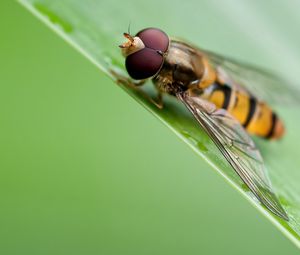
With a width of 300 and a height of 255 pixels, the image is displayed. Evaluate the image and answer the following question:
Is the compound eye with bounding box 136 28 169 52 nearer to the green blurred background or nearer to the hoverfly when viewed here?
the hoverfly

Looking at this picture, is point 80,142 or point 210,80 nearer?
point 210,80

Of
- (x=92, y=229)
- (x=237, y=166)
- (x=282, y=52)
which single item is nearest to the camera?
(x=237, y=166)

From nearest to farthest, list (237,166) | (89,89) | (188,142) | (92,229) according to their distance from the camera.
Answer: (188,142), (237,166), (92,229), (89,89)

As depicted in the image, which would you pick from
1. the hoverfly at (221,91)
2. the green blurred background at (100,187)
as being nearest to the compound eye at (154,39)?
the hoverfly at (221,91)

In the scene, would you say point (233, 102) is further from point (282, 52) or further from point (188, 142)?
point (188, 142)

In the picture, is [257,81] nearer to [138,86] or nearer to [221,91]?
[221,91]

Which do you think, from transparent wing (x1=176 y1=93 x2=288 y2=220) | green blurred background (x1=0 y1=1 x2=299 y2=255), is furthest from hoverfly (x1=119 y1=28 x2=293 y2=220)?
green blurred background (x1=0 y1=1 x2=299 y2=255)

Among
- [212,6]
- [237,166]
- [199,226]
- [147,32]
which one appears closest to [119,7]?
[147,32]

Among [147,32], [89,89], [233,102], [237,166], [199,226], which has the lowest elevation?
[237,166]
